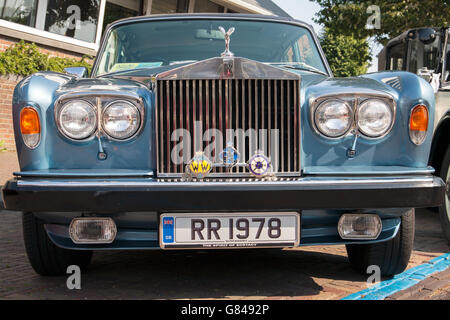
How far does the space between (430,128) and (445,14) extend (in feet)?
41.5

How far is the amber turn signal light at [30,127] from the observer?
308 centimetres

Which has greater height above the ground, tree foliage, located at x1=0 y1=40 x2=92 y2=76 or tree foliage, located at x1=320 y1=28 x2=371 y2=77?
tree foliage, located at x1=320 y1=28 x2=371 y2=77

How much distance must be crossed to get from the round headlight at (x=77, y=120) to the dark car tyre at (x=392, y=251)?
1.79 meters

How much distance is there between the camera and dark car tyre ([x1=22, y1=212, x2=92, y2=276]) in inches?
135

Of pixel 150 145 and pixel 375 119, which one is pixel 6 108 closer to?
pixel 150 145

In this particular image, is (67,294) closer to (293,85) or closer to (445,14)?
(293,85)

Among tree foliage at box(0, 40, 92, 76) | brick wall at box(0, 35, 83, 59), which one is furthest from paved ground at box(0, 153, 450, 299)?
brick wall at box(0, 35, 83, 59)

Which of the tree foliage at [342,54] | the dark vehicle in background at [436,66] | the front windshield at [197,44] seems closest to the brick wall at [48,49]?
the dark vehicle in background at [436,66]

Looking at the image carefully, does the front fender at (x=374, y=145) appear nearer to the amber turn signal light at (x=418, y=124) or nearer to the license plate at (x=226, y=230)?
the amber turn signal light at (x=418, y=124)

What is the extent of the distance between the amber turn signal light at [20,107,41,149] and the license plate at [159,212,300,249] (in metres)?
0.81

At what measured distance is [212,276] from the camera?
3660 mm

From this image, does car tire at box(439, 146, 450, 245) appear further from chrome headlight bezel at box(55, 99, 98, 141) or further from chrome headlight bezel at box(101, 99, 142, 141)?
chrome headlight bezel at box(55, 99, 98, 141)

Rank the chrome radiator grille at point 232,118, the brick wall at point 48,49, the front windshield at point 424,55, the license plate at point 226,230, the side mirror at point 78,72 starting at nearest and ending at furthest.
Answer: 1. the license plate at point 226,230
2. the chrome radiator grille at point 232,118
3. the side mirror at point 78,72
4. the front windshield at point 424,55
5. the brick wall at point 48,49
